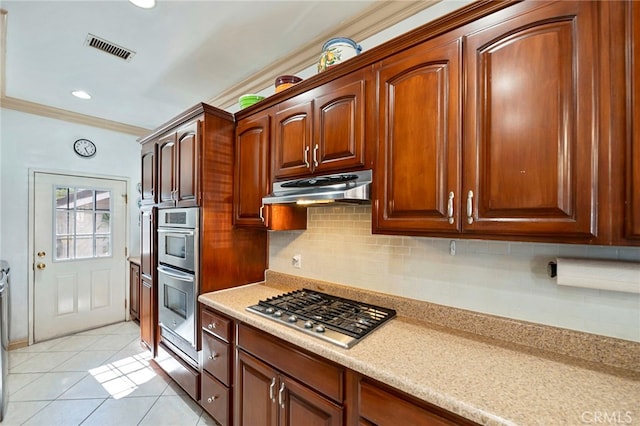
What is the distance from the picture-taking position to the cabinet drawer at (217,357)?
180 centimetres

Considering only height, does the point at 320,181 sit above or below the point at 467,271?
above

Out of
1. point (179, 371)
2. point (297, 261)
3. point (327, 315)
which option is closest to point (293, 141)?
point (297, 261)

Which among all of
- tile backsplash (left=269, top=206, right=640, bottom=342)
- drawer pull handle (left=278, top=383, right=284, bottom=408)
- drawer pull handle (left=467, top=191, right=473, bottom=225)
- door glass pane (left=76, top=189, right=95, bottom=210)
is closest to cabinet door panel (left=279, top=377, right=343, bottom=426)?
drawer pull handle (left=278, top=383, right=284, bottom=408)

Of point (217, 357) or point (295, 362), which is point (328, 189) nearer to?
point (295, 362)

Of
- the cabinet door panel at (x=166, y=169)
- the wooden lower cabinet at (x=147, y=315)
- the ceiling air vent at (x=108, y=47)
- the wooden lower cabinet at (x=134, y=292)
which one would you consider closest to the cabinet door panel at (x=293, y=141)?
the cabinet door panel at (x=166, y=169)

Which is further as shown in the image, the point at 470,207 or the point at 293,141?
the point at 293,141

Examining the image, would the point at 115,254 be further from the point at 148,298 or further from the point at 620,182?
the point at 620,182

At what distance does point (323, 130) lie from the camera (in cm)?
161

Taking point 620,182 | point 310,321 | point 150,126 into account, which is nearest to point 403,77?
point 620,182

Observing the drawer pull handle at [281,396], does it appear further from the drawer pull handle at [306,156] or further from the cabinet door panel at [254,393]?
the drawer pull handle at [306,156]

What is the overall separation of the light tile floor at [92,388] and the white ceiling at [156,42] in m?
2.78

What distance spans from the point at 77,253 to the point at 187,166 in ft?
8.36

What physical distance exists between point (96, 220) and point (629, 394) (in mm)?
4862

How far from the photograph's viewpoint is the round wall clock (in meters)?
3.45
